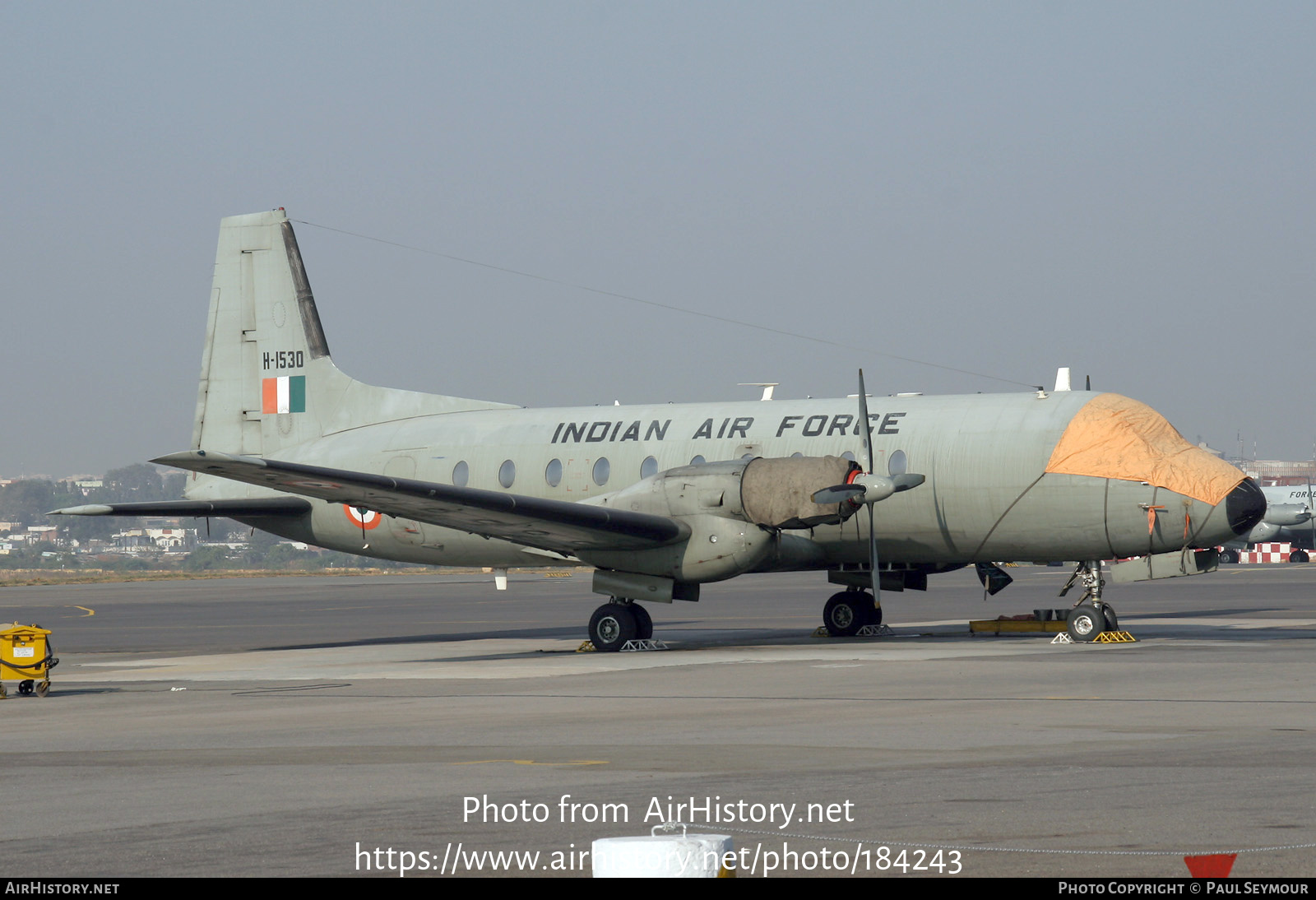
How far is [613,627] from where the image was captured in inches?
859

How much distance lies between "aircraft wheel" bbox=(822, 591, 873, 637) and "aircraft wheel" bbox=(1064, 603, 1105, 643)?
13.7ft

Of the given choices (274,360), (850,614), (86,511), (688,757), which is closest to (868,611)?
(850,614)

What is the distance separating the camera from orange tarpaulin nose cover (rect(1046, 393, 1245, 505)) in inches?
801

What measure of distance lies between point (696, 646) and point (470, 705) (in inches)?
331

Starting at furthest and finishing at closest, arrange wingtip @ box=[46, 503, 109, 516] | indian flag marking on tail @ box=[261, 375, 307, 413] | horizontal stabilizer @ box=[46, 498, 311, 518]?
indian flag marking on tail @ box=[261, 375, 307, 413] < horizontal stabilizer @ box=[46, 498, 311, 518] < wingtip @ box=[46, 503, 109, 516]

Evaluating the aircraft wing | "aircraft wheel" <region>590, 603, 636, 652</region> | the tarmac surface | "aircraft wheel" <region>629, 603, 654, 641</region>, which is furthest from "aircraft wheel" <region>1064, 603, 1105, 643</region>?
"aircraft wheel" <region>590, 603, 636, 652</region>

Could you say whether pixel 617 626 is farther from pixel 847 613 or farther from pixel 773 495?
pixel 847 613

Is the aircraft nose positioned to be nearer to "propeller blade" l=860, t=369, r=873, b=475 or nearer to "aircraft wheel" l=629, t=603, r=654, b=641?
"propeller blade" l=860, t=369, r=873, b=475

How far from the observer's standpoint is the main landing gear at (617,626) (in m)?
21.8

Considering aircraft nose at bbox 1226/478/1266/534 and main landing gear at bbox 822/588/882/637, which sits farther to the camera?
main landing gear at bbox 822/588/882/637

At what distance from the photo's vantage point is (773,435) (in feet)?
74.4

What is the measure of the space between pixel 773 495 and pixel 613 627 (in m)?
3.25

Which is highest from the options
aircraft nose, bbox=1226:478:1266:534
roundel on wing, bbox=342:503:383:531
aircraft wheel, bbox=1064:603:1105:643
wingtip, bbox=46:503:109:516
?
roundel on wing, bbox=342:503:383:531

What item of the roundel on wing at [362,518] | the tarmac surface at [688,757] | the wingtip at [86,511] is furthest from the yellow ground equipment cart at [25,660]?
the roundel on wing at [362,518]
